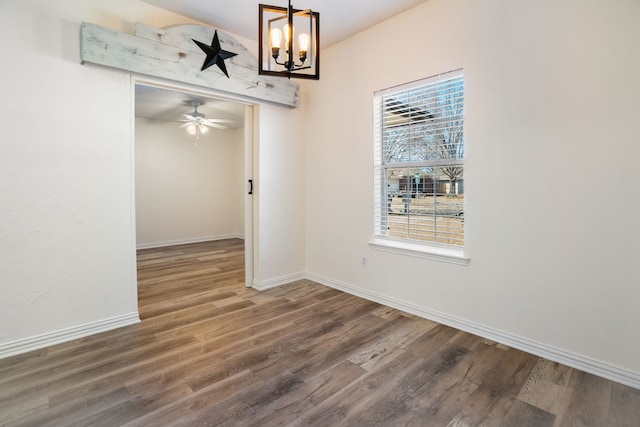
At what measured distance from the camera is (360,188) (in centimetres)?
353

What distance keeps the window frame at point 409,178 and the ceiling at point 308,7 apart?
2.39 ft

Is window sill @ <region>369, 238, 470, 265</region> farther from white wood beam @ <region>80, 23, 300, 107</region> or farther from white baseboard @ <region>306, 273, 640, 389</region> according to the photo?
→ white wood beam @ <region>80, 23, 300, 107</region>

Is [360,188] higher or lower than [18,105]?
lower

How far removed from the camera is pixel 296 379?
2.04 metres

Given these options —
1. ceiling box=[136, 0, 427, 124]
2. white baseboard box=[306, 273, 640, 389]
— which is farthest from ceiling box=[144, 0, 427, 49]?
white baseboard box=[306, 273, 640, 389]

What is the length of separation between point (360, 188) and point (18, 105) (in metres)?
3.00

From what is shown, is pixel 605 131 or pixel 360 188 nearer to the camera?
pixel 605 131

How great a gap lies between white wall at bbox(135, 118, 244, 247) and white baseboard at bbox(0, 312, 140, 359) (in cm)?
411

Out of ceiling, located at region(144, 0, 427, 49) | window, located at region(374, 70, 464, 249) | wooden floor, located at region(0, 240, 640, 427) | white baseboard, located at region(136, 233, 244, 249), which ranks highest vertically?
ceiling, located at region(144, 0, 427, 49)

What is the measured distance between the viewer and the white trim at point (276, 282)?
3833mm

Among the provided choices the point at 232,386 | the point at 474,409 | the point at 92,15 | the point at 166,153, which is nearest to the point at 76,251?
the point at 232,386

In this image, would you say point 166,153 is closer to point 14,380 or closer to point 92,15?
point 92,15

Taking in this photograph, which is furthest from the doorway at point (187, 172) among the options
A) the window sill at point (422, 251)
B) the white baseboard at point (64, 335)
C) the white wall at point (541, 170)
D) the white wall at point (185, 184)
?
the white wall at point (541, 170)

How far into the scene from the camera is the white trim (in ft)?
12.6
